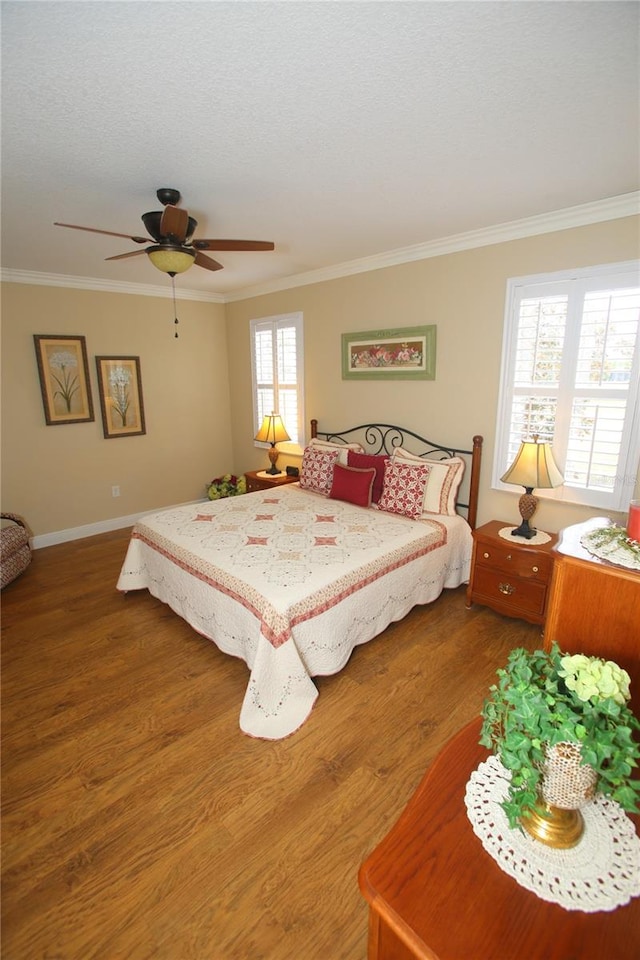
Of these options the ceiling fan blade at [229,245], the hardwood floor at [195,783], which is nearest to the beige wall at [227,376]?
the ceiling fan blade at [229,245]

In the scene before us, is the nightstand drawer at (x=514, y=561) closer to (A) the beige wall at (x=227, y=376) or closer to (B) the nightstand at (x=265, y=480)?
(A) the beige wall at (x=227, y=376)

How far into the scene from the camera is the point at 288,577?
2.37 metres

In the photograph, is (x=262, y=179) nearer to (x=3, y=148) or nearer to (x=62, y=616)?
(x=3, y=148)

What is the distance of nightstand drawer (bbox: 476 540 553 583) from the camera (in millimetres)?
2740

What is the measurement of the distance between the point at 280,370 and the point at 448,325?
2.11 m

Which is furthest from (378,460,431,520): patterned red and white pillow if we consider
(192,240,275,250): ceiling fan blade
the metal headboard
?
(192,240,275,250): ceiling fan blade

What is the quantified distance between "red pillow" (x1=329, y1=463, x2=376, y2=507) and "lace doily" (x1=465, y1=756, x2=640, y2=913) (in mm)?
2604

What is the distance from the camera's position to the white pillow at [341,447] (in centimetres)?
404

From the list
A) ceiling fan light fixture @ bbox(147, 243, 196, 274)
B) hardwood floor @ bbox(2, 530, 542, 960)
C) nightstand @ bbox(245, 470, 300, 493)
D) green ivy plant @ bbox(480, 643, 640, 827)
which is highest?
ceiling fan light fixture @ bbox(147, 243, 196, 274)

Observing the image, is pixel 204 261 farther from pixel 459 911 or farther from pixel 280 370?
pixel 459 911

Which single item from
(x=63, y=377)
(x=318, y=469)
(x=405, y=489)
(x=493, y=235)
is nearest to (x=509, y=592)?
(x=405, y=489)

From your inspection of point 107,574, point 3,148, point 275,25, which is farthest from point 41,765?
point 275,25

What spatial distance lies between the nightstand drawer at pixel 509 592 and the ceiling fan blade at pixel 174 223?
9.04 feet

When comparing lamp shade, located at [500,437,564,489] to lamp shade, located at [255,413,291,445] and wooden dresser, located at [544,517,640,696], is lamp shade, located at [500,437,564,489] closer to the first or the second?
wooden dresser, located at [544,517,640,696]
